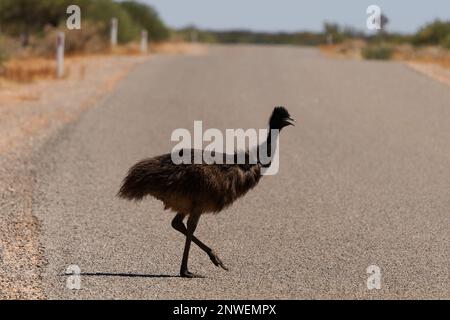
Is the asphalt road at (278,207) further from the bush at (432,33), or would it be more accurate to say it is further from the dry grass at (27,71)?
the bush at (432,33)

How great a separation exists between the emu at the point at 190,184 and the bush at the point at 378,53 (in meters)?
29.9

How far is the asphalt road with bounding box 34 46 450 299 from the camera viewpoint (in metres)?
6.91

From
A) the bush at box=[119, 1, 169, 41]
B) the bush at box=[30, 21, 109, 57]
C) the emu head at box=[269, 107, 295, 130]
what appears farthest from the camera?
the bush at box=[119, 1, 169, 41]

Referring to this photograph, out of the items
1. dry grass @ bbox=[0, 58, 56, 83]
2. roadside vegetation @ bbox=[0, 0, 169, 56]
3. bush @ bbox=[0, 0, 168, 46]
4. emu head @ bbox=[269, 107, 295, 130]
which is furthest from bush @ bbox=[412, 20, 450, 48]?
emu head @ bbox=[269, 107, 295, 130]

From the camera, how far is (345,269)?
286 inches

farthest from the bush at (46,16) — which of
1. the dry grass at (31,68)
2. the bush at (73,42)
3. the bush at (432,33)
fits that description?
the bush at (432,33)

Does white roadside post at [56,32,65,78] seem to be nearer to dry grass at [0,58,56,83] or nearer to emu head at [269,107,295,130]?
dry grass at [0,58,56,83]

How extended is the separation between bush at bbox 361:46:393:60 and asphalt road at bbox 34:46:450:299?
15.7m

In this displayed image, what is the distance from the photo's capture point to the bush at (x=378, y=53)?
118ft

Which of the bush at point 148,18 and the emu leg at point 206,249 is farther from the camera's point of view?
the bush at point 148,18

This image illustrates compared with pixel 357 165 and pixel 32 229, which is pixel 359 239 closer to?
pixel 32 229

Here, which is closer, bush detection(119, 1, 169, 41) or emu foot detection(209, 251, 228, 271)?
emu foot detection(209, 251, 228, 271)

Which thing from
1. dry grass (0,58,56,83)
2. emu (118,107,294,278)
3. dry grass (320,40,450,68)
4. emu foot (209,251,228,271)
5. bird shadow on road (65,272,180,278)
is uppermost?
dry grass (320,40,450,68)

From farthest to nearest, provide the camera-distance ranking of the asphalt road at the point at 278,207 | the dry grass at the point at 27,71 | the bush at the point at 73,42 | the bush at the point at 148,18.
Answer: the bush at the point at 148,18, the bush at the point at 73,42, the dry grass at the point at 27,71, the asphalt road at the point at 278,207
